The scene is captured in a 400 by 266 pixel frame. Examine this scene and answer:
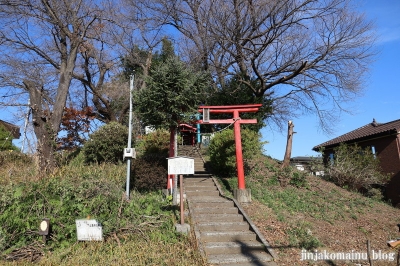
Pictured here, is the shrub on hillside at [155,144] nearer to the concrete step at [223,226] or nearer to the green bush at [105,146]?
the green bush at [105,146]

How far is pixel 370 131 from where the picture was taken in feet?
71.3

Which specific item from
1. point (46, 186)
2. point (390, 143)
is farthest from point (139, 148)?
point (390, 143)

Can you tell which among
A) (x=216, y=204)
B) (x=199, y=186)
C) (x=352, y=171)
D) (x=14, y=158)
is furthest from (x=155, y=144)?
(x=352, y=171)

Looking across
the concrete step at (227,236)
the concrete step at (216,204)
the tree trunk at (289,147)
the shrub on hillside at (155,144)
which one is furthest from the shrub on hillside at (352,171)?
the concrete step at (227,236)

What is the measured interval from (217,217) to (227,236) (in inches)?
35.7

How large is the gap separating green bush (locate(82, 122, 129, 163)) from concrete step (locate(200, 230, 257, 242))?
6845mm

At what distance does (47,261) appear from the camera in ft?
20.0

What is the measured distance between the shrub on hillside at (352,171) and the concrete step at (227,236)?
27.7ft

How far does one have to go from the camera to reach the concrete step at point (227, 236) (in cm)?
765

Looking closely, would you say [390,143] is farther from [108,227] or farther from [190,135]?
[108,227]

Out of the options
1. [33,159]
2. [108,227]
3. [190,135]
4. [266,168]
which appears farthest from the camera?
[190,135]

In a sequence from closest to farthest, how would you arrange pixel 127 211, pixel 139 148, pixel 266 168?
pixel 127 211 → pixel 266 168 → pixel 139 148

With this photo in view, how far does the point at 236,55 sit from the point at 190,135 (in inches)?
288

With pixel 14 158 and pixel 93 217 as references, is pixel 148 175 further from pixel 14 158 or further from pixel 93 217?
pixel 14 158
